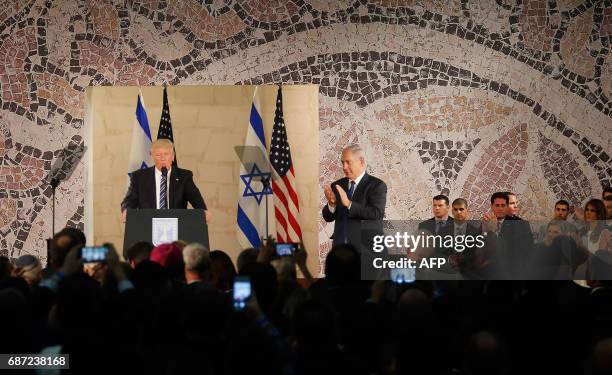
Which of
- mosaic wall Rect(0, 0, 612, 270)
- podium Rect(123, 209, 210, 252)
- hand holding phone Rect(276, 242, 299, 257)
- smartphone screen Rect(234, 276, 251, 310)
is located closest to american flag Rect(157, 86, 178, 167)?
mosaic wall Rect(0, 0, 612, 270)

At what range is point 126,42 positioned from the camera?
1052cm

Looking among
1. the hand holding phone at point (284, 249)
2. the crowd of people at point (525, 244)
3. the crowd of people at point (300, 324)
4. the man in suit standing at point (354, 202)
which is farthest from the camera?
the man in suit standing at point (354, 202)

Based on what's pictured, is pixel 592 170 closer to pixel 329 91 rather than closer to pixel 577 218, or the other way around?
pixel 577 218

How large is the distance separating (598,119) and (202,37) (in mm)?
4195

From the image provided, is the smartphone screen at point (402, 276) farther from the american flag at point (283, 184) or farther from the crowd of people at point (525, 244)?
the american flag at point (283, 184)

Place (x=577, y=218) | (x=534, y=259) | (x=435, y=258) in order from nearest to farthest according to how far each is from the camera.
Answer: (x=534, y=259), (x=435, y=258), (x=577, y=218)

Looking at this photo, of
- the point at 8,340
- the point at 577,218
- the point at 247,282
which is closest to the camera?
the point at 8,340

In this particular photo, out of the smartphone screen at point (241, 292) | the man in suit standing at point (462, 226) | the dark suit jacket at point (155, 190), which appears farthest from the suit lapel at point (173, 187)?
the smartphone screen at point (241, 292)

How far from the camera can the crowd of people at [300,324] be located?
3691mm

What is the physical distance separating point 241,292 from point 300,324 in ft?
2.04

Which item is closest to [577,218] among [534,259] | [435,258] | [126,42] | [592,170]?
[592,170]

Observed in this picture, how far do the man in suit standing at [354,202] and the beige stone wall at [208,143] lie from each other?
262 centimetres

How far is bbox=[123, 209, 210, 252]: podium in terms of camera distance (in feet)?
24.3

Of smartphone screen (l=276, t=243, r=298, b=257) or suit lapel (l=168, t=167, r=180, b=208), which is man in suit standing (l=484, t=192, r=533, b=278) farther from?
suit lapel (l=168, t=167, r=180, b=208)
